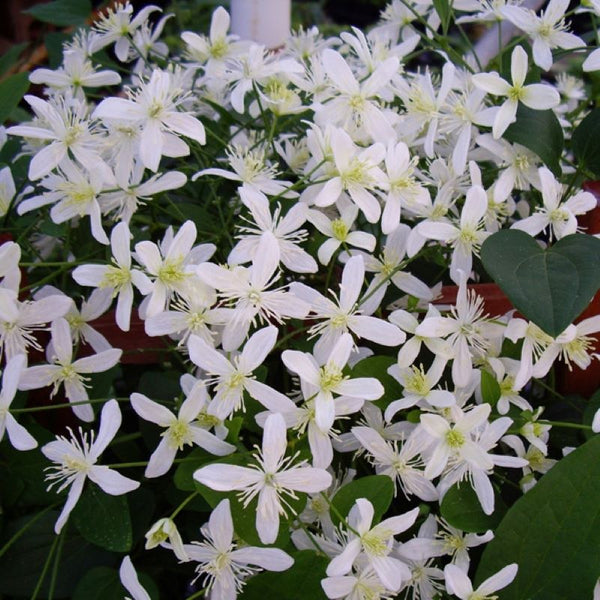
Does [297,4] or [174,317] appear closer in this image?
[174,317]

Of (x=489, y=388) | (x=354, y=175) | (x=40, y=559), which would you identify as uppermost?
(x=354, y=175)

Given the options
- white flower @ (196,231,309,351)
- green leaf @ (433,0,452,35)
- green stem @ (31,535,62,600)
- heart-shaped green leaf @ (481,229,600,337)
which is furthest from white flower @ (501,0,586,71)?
green stem @ (31,535,62,600)

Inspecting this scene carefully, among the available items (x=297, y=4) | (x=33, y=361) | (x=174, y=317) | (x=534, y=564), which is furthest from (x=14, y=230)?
(x=297, y=4)

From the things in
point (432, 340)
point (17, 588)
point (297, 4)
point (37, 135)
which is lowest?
point (297, 4)

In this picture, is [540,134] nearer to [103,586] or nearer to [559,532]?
[559,532]

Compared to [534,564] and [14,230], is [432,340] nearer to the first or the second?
[534,564]

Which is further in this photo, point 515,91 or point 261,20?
point 261,20

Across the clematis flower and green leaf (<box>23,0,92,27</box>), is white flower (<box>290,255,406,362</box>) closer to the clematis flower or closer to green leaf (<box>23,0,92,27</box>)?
the clematis flower

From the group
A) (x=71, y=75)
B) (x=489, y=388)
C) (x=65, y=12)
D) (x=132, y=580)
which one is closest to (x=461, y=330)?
(x=489, y=388)
